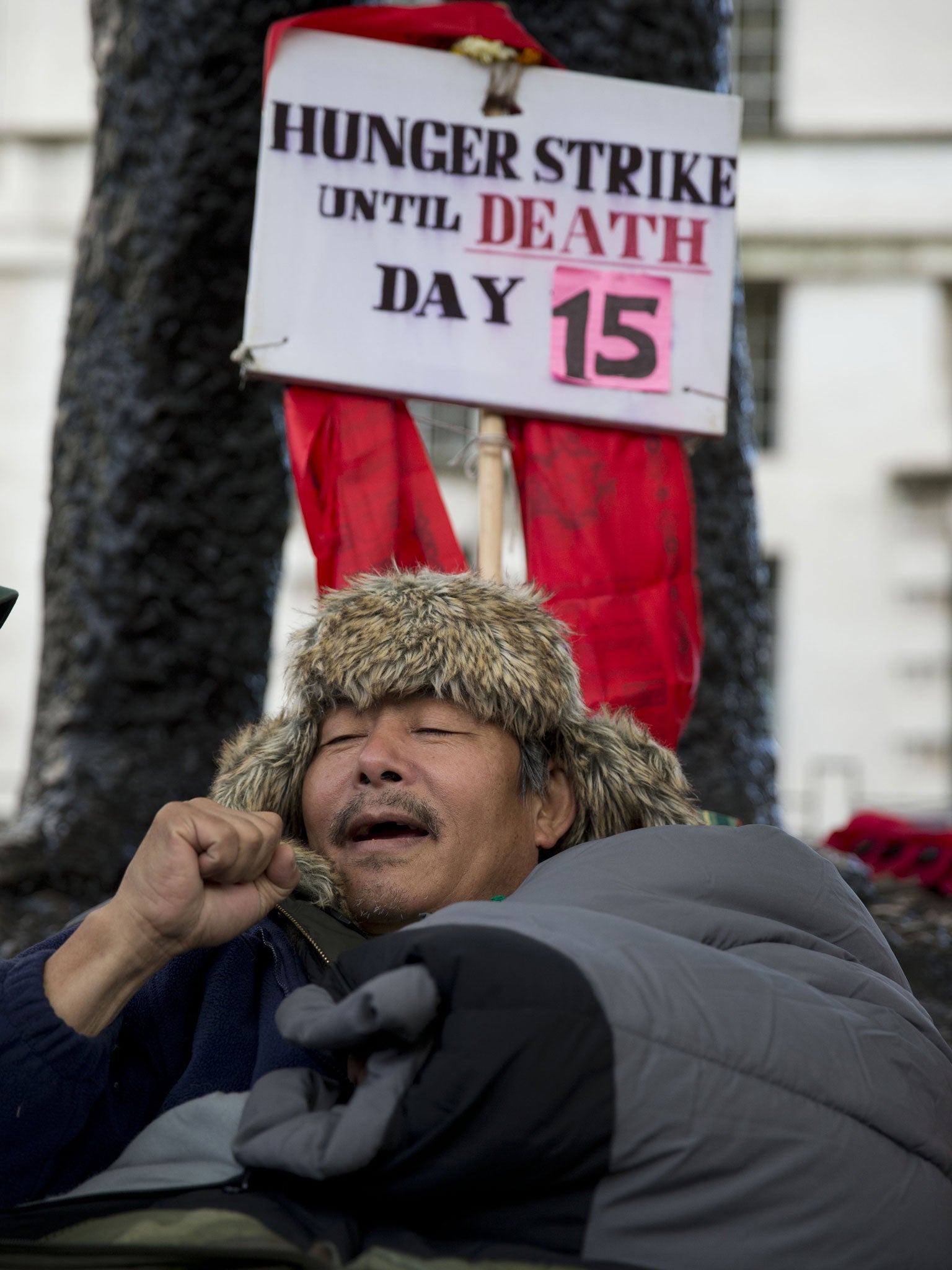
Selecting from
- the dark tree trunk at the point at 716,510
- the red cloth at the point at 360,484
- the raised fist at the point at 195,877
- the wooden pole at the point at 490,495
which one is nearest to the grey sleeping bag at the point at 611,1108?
the raised fist at the point at 195,877

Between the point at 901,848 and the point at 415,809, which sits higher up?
the point at 415,809

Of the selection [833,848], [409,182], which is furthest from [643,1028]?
[833,848]

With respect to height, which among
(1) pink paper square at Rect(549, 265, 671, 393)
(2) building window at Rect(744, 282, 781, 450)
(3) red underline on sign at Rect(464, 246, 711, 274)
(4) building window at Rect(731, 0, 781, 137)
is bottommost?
(1) pink paper square at Rect(549, 265, 671, 393)

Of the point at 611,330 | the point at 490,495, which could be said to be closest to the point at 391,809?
the point at 490,495

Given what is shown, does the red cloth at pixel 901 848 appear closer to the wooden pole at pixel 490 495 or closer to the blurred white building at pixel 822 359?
the wooden pole at pixel 490 495

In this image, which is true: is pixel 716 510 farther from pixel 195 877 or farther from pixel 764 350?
pixel 764 350

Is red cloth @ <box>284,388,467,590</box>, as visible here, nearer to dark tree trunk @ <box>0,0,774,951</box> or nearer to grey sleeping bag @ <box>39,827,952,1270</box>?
dark tree trunk @ <box>0,0,774,951</box>

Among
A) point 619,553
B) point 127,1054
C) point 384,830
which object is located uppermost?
point 619,553

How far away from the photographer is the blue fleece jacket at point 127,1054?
161cm

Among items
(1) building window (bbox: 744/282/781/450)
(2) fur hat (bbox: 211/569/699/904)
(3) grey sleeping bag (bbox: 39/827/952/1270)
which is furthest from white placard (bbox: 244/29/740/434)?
(1) building window (bbox: 744/282/781/450)

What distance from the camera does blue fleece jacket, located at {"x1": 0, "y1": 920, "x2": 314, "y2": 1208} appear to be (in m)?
1.61

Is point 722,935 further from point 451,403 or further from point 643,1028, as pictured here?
point 451,403

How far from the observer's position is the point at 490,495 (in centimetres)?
293

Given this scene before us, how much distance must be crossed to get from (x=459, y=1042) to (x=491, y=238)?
1.91 meters
